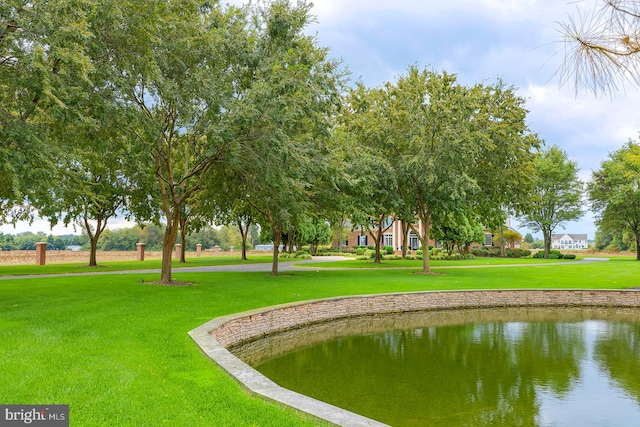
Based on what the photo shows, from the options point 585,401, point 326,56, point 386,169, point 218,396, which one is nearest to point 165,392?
point 218,396

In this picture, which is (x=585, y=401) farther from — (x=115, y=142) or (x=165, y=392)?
(x=115, y=142)

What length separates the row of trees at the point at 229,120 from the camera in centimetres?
1153

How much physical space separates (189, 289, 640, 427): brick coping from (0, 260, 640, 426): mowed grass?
23 cm

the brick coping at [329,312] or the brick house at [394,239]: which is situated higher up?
the brick house at [394,239]

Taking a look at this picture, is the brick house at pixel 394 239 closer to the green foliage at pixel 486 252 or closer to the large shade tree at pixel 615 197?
the green foliage at pixel 486 252

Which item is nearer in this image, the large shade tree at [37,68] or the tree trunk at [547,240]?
the large shade tree at [37,68]

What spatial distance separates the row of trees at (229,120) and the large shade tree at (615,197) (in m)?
28.0

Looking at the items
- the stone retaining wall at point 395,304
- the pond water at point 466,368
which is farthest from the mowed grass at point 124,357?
the pond water at point 466,368

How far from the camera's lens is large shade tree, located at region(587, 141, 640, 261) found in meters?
48.8

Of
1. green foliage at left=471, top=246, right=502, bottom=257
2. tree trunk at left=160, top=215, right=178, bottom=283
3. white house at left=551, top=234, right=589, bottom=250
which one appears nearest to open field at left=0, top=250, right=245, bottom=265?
tree trunk at left=160, top=215, right=178, bottom=283

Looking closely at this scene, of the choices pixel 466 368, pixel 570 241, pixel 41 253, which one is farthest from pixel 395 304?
pixel 570 241

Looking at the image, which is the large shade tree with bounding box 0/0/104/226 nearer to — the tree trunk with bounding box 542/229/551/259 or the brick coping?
the brick coping

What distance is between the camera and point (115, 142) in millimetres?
17391

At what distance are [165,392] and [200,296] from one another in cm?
951
